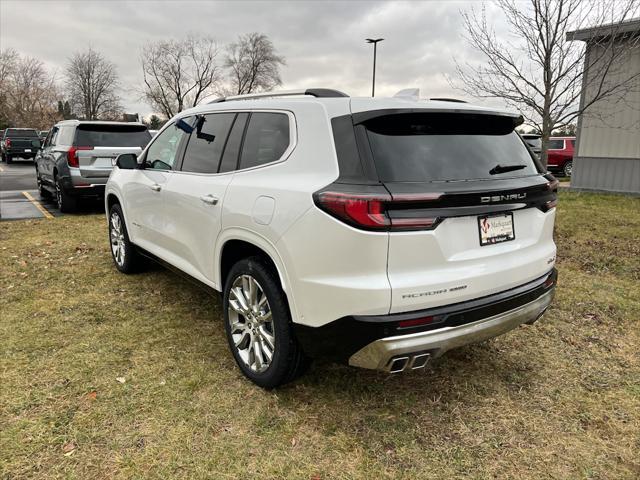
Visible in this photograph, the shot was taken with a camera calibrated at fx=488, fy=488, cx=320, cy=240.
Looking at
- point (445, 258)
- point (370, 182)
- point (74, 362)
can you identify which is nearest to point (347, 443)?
point (445, 258)

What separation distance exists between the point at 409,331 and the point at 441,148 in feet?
3.22

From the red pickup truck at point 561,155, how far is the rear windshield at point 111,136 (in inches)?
592

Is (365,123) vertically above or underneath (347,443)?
above

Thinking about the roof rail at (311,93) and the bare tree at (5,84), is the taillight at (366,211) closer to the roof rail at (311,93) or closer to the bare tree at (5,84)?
the roof rail at (311,93)

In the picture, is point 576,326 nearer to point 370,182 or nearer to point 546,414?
point 546,414

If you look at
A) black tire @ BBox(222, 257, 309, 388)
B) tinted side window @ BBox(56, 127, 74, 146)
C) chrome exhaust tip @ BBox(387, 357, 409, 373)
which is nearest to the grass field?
black tire @ BBox(222, 257, 309, 388)

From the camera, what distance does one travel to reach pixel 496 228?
258 cm

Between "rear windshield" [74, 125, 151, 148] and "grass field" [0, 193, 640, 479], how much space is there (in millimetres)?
5296

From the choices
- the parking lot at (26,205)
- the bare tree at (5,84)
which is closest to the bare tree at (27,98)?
the bare tree at (5,84)

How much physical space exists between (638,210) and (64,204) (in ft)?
A: 36.4

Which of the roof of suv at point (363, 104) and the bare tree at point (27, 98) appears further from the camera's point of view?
the bare tree at point (27, 98)

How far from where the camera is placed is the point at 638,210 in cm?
941

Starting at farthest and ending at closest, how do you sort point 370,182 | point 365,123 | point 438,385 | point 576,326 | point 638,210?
point 638,210 → point 576,326 → point 438,385 → point 365,123 → point 370,182

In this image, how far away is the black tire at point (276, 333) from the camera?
8.85ft
